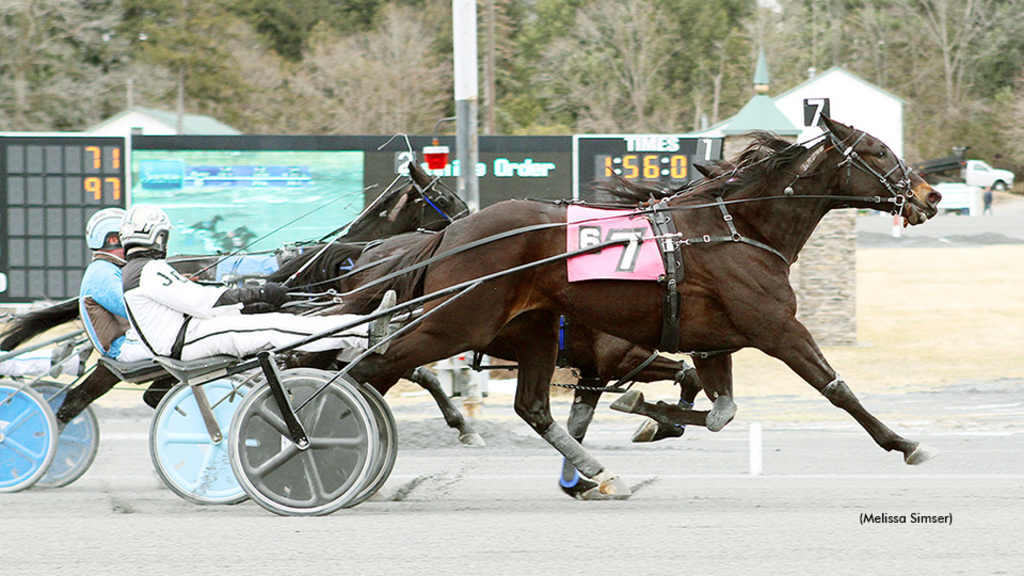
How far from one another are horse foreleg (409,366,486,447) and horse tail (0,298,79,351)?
2.38m

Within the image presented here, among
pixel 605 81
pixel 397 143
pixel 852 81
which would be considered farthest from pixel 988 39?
pixel 397 143

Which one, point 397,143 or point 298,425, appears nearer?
point 298,425

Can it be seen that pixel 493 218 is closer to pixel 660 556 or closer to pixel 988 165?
pixel 660 556

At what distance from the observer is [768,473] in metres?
7.68

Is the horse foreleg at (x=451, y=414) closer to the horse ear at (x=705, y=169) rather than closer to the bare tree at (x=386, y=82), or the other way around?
the horse ear at (x=705, y=169)

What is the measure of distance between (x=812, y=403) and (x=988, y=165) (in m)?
39.6

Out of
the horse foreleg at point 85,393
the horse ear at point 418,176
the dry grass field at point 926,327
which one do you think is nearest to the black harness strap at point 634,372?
the horse ear at point 418,176

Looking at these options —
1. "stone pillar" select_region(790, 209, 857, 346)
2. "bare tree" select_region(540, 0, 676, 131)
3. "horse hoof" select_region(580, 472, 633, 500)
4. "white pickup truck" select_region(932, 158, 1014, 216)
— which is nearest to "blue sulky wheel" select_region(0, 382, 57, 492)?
"horse hoof" select_region(580, 472, 633, 500)

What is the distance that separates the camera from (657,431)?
24.7 ft

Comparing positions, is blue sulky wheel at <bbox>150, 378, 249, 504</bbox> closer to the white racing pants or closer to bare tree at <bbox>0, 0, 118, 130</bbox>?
the white racing pants

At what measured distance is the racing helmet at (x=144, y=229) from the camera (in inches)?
251

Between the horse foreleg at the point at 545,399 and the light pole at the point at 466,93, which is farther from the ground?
the light pole at the point at 466,93

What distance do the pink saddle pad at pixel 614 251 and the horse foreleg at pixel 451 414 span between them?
2.58 metres

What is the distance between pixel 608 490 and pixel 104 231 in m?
3.23
